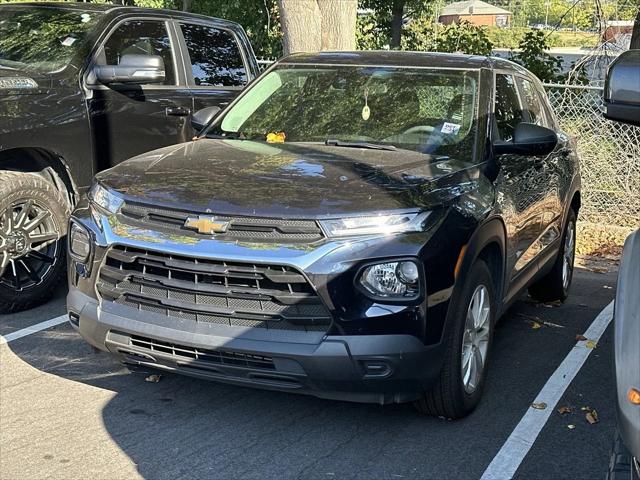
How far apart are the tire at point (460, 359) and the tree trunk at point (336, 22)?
5.62 metres

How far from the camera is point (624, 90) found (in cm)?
272

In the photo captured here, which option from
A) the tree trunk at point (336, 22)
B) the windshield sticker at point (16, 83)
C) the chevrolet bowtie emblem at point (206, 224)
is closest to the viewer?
the chevrolet bowtie emblem at point (206, 224)

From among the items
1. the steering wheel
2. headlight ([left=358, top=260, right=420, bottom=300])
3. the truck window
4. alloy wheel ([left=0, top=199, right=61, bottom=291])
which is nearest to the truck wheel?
alloy wheel ([left=0, top=199, right=61, bottom=291])

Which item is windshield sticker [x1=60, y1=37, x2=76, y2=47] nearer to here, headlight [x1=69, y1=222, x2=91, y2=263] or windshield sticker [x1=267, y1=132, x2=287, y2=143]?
windshield sticker [x1=267, y1=132, x2=287, y2=143]

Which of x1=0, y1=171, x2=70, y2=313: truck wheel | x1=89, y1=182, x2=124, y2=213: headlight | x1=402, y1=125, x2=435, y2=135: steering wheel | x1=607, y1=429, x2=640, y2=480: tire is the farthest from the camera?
x1=0, y1=171, x2=70, y2=313: truck wheel

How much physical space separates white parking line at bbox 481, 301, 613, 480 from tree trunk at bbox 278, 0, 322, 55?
4.82 meters

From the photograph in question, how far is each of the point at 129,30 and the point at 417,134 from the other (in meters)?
2.92

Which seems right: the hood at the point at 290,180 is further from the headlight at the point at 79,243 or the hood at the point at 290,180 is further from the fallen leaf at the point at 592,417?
the fallen leaf at the point at 592,417

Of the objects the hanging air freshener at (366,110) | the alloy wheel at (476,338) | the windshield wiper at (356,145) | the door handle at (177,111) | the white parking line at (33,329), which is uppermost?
the hanging air freshener at (366,110)

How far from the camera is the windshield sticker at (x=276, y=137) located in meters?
4.88

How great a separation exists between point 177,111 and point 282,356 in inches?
141

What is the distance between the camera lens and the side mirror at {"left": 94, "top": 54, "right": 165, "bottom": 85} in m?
5.77

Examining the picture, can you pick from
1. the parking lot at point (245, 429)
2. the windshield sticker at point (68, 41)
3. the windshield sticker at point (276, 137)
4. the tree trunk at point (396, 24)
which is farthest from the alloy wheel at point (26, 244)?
the tree trunk at point (396, 24)

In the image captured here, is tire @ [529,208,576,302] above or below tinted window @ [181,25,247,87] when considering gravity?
below
